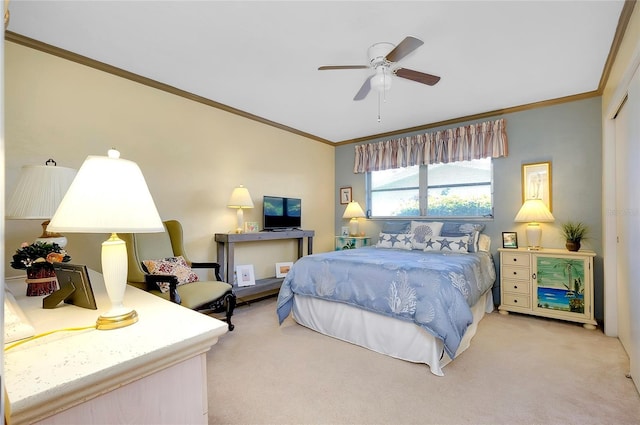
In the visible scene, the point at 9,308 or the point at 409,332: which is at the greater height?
the point at 9,308

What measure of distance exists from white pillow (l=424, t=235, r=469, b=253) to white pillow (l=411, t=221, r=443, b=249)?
10 cm

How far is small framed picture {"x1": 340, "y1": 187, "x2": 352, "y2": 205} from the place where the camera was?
5.46m

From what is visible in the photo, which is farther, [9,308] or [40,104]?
[40,104]

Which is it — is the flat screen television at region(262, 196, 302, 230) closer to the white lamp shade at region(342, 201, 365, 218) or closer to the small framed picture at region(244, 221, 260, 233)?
the small framed picture at region(244, 221, 260, 233)

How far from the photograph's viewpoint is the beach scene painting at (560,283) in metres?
3.16

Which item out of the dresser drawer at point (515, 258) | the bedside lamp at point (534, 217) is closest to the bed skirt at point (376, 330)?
the dresser drawer at point (515, 258)

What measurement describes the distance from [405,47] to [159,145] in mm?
2680

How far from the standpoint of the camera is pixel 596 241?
10.9 feet

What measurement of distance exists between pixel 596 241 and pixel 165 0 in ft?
15.4

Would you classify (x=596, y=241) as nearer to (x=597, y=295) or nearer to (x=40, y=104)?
(x=597, y=295)

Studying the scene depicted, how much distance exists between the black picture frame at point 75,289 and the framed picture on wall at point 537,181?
14.4 ft

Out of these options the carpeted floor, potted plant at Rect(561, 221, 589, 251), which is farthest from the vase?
potted plant at Rect(561, 221, 589, 251)

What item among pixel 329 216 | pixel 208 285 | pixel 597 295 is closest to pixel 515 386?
pixel 597 295

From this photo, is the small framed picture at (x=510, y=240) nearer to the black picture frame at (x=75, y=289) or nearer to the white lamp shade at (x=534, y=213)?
the white lamp shade at (x=534, y=213)
